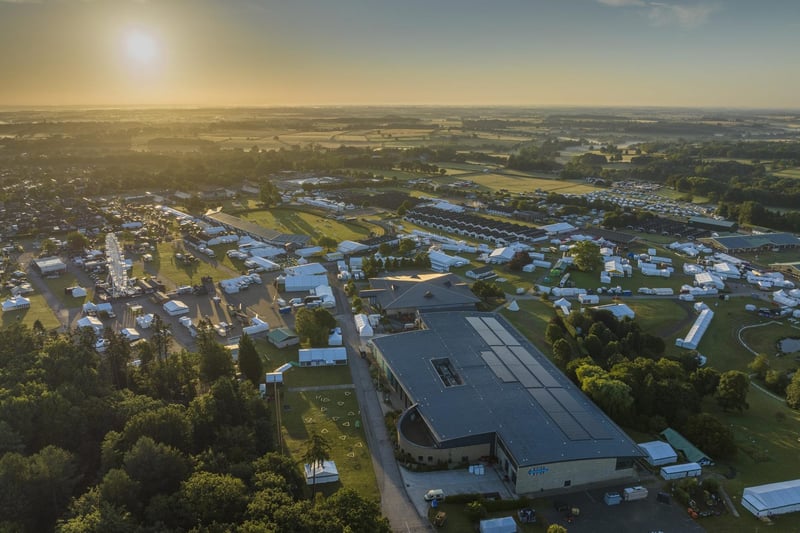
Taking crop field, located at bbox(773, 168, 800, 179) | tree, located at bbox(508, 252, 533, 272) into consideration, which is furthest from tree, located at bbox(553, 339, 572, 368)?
crop field, located at bbox(773, 168, 800, 179)

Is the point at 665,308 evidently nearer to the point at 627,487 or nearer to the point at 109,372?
the point at 627,487

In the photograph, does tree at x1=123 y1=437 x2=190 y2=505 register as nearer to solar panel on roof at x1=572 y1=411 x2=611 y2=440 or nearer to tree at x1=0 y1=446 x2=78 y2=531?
tree at x1=0 y1=446 x2=78 y2=531

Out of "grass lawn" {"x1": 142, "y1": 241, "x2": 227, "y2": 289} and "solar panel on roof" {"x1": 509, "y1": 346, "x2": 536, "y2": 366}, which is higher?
"solar panel on roof" {"x1": 509, "y1": 346, "x2": 536, "y2": 366}

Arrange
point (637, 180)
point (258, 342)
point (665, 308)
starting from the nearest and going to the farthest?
point (258, 342) < point (665, 308) < point (637, 180)

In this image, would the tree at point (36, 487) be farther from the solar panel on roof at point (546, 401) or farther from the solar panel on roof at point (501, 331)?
the solar panel on roof at point (501, 331)

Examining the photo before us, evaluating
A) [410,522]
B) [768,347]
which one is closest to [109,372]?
[410,522]

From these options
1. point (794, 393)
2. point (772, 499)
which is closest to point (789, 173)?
point (794, 393)

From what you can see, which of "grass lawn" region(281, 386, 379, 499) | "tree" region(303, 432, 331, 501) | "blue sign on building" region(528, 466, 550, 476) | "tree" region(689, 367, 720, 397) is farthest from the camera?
"tree" region(689, 367, 720, 397)
